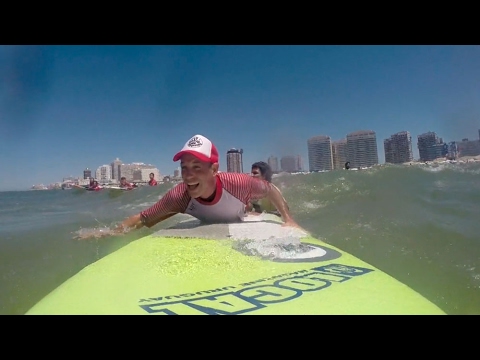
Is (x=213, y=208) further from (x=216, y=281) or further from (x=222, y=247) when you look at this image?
(x=216, y=281)

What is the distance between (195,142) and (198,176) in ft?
0.98

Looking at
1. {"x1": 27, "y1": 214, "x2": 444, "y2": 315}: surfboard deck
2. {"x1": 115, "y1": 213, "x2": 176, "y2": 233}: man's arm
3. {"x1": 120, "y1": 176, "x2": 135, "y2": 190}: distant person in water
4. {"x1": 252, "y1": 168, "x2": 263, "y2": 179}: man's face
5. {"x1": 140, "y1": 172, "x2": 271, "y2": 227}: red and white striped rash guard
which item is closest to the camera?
{"x1": 27, "y1": 214, "x2": 444, "y2": 315}: surfboard deck

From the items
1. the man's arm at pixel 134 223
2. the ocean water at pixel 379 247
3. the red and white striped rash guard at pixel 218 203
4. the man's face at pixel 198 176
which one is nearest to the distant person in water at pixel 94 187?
the ocean water at pixel 379 247

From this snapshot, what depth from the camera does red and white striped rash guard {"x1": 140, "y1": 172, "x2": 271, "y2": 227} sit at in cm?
319

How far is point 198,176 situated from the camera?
2865 millimetres

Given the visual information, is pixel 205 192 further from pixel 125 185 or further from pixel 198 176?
pixel 125 185

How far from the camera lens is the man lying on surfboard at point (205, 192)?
2807mm

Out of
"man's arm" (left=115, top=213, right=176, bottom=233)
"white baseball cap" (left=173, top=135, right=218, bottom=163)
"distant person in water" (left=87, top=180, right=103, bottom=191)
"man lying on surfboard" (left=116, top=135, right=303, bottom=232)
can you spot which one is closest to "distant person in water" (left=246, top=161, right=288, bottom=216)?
"man lying on surfboard" (left=116, top=135, right=303, bottom=232)

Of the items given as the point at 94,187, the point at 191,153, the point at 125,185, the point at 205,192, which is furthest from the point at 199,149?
the point at 94,187

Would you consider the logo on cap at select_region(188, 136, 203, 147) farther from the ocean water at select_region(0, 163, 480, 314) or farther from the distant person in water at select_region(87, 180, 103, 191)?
the distant person in water at select_region(87, 180, 103, 191)

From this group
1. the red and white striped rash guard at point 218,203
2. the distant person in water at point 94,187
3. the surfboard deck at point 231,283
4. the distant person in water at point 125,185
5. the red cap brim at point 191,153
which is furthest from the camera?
the distant person in water at point 94,187

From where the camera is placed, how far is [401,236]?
4227 mm

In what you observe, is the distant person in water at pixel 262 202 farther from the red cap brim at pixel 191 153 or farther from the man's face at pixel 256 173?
the red cap brim at pixel 191 153

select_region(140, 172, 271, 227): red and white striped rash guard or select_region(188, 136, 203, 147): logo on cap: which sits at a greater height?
select_region(188, 136, 203, 147): logo on cap
